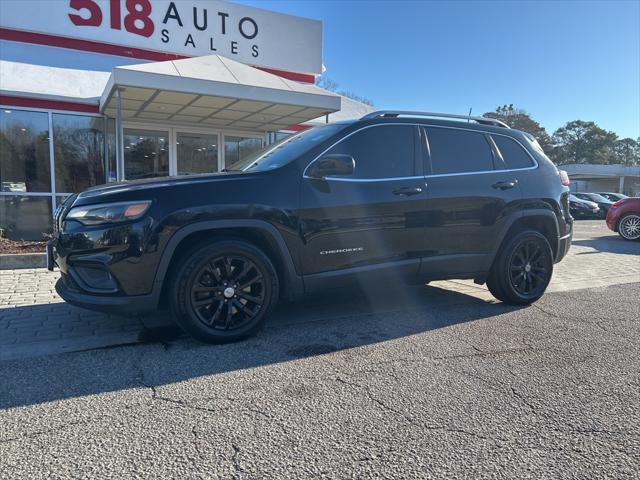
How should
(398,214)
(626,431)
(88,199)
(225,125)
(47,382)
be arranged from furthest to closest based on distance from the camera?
(225,125), (398,214), (88,199), (47,382), (626,431)

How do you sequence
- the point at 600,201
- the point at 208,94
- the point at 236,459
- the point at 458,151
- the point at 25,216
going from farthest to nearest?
1. the point at 600,201
2. the point at 25,216
3. the point at 208,94
4. the point at 458,151
5. the point at 236,459

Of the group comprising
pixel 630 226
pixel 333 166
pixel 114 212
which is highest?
pixel 333 166

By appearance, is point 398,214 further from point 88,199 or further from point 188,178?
point 88,199

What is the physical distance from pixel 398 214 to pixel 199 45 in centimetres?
1040

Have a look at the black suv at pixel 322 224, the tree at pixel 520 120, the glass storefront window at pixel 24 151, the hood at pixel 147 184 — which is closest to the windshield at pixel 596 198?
the black suv at pixel 322 224

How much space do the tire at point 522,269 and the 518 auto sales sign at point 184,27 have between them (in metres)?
10.4

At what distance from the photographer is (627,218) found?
13.2 metres

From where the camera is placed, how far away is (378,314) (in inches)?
196

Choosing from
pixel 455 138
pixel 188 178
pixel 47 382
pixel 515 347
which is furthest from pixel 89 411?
A: pixel 455 138

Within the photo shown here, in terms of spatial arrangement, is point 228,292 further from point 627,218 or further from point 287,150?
point 627,218

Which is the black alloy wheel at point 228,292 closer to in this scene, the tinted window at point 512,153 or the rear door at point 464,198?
the rear door at point 464,198

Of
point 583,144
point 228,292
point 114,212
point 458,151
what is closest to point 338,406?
point 228,292

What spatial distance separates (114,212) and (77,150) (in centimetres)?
825

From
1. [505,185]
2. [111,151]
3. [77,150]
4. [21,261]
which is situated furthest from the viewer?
[111,151]
